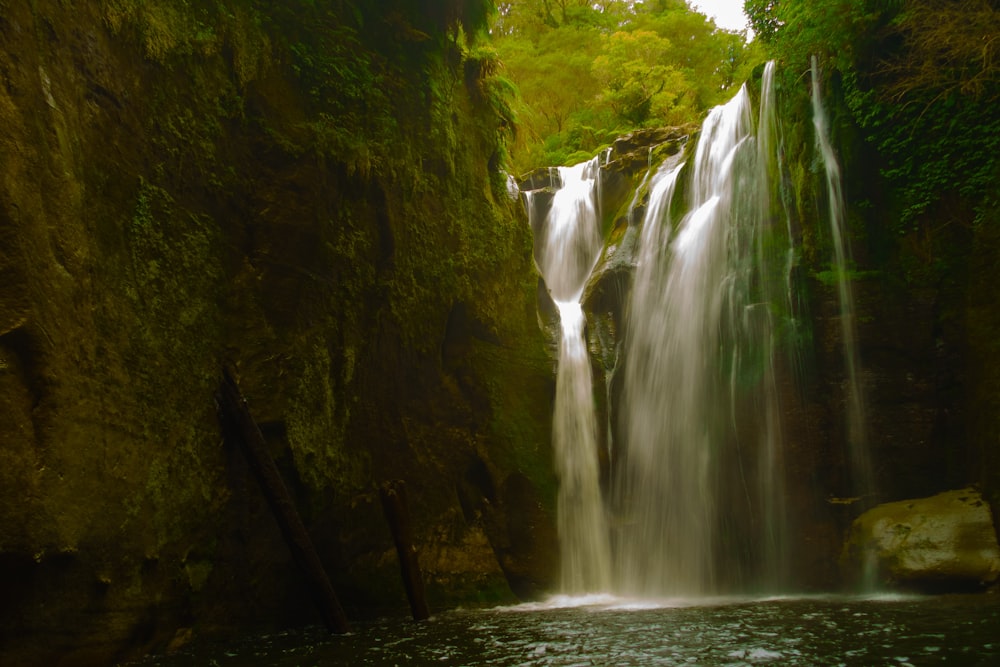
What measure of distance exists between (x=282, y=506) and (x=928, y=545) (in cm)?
848

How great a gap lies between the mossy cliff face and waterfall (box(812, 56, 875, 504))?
5.04 meters

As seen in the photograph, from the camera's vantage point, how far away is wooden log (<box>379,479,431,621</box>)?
8.00 meters

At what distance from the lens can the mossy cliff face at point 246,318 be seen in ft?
16.5

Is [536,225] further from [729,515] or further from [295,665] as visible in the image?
[295,665]

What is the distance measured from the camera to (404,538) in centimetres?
805

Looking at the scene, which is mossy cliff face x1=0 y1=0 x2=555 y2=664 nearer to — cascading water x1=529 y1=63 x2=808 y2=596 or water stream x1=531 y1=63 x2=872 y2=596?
cascading water x1=529 y1=63 x2=808 y2=596

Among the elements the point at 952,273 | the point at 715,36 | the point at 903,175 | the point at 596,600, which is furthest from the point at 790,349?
the point at 715,36

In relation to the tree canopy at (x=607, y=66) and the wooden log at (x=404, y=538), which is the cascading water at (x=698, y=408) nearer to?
the wooden log at (x=404, y=538)

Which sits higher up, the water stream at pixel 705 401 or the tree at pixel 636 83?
the tree at pixel 636 83

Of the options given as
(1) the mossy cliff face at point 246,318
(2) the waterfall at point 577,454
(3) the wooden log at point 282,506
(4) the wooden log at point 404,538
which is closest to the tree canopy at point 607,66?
(2) the waterfall at point 577,454

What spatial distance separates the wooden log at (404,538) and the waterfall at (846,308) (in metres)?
6.94

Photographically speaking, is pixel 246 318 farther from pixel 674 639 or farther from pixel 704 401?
pixel 704 401

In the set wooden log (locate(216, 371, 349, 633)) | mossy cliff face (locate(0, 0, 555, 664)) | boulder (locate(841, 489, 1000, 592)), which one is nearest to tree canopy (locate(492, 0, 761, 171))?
mossy cliff face (locate(0, 0, 555, 664))

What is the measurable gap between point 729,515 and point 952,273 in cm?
510
